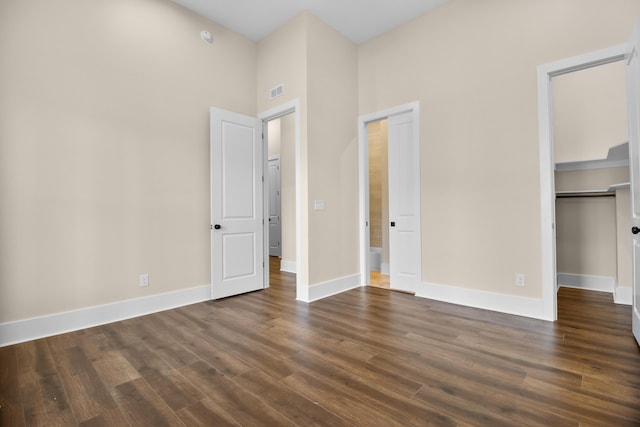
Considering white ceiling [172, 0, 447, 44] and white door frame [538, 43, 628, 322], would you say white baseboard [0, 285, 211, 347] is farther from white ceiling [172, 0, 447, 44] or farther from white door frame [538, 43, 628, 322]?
white door frame [538, 43, 628, 322]

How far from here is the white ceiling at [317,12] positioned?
3652mm

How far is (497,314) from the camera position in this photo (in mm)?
3148

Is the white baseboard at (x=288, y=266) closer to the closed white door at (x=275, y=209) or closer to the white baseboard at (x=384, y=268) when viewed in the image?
the closed white door at (x=275, y=209)

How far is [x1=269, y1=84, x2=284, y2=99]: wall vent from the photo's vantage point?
161 inches

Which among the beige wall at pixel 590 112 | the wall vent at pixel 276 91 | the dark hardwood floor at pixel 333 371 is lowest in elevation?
the dark hardwood floor at pixel 333 371

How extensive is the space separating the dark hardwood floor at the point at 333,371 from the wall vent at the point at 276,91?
280 centimetres

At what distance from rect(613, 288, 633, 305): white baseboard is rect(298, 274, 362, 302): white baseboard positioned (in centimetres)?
288

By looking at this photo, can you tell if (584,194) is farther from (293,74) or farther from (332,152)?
(293,74)

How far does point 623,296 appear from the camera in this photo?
333cm

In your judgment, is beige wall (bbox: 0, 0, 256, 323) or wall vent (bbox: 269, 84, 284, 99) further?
wall vent (bbox: 269, 84, 284, 99)

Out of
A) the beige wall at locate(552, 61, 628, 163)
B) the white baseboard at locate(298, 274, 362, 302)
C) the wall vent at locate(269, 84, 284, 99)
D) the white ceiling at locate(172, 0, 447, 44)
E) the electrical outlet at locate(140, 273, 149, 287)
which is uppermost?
the white ceiling at locate(172, 0, 447, 44)

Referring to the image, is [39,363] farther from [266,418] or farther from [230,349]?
[266,418]

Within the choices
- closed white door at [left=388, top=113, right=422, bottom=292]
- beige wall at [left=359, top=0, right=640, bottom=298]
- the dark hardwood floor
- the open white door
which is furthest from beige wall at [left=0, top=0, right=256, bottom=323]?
the open white door

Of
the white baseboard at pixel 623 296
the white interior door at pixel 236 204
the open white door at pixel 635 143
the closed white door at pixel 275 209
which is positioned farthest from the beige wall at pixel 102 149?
the white baseboard at pixel 623 296
